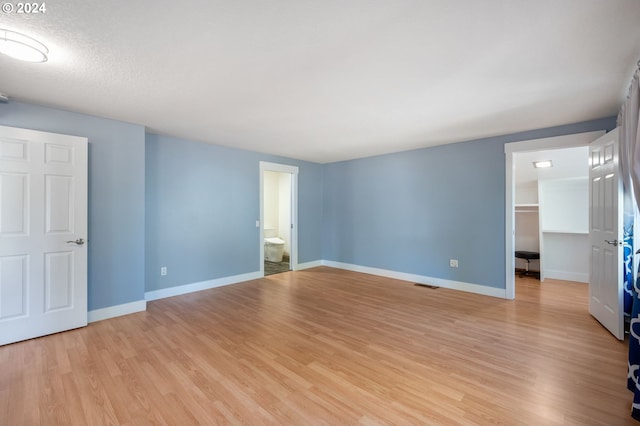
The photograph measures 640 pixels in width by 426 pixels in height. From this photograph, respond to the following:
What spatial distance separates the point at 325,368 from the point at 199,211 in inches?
130

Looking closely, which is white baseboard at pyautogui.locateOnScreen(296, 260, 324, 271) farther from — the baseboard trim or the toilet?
the toilet

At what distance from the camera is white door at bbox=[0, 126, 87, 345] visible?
8.68 ft

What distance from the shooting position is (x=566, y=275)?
4934mm

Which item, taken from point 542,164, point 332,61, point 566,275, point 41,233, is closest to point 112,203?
point 41,233

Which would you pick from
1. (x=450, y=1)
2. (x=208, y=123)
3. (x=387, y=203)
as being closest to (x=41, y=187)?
(x=208, y=123)

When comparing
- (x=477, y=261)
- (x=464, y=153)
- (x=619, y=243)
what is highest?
(x=464, y=153)

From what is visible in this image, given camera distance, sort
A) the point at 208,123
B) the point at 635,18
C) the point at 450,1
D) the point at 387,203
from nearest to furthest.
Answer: the point at 450,1 < the point at 635,18 < the point at 208,123 < the point at 387,203

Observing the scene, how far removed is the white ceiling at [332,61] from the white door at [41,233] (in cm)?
53

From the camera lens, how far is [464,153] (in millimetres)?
4414

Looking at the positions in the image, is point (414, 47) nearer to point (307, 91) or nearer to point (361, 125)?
point (307, 91)

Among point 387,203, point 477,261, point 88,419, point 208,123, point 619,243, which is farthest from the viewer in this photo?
point 387,203

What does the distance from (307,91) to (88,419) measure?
2871mm

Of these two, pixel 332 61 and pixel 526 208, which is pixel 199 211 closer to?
pixel 332 61

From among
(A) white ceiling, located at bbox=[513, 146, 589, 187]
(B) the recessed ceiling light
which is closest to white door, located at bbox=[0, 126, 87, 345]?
(A) white ceiling, located at bbox=[513, 146, 589, 187]
